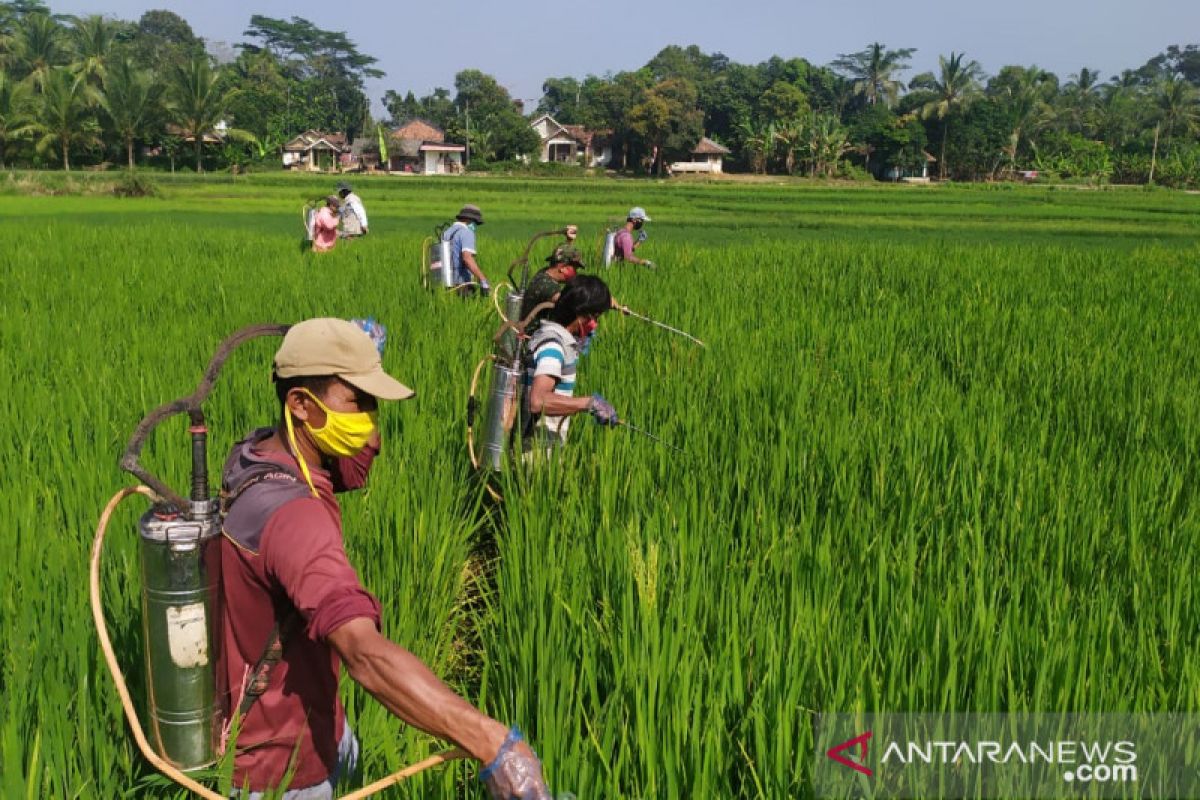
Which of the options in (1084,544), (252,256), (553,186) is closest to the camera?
(1084,544)

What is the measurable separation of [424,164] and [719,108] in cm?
1966

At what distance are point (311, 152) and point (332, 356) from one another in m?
56.8

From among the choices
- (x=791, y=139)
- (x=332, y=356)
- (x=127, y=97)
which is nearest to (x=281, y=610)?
(x=332, y=356)

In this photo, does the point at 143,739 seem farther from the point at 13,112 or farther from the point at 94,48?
the point at 94,48

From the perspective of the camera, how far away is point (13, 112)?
117 ft

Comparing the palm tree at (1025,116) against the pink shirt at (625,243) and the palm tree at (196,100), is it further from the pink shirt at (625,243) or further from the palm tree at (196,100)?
the pink shirt at (625,243)

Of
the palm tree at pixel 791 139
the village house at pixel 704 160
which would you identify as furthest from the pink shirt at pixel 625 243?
the village house at pixel 704 160

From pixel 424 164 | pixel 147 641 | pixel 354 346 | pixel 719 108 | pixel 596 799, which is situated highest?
pixel 719 108

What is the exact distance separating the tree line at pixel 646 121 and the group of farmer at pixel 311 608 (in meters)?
40.0

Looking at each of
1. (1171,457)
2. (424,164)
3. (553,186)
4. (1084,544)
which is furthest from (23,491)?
(424,164)

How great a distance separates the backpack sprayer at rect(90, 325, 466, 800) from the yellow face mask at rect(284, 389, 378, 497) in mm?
148

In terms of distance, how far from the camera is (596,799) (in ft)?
5.21

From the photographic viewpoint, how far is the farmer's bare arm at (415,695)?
1202 millimetres

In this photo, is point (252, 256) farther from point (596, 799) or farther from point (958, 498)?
point (596, 799)
